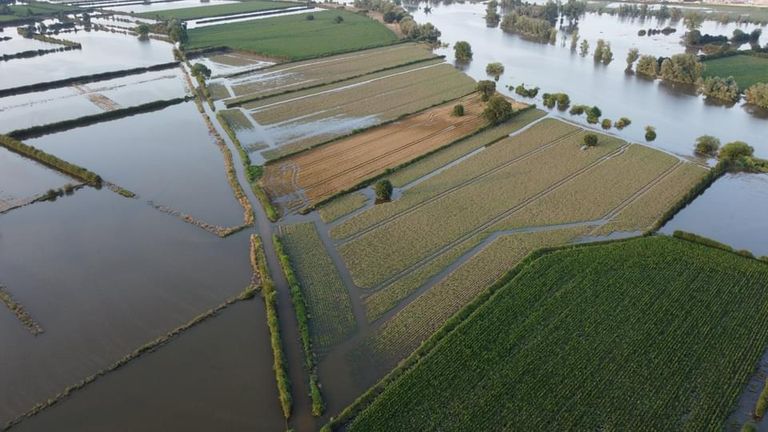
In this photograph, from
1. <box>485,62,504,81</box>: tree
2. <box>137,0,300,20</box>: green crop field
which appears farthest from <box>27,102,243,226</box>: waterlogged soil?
<box>137,0,300,20</box>: green crop field

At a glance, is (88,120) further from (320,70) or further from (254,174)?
(320,70)

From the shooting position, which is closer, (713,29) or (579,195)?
(579,195)

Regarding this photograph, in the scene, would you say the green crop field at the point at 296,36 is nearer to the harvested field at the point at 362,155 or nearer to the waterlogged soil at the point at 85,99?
the waterlogged soil at the point at 85,99

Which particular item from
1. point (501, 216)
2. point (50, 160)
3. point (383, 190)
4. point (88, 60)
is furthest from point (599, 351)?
point (88, 60)

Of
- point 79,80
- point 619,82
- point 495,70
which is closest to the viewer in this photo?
point 619,82

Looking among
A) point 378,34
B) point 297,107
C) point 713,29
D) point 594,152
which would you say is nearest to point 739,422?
point 594,152

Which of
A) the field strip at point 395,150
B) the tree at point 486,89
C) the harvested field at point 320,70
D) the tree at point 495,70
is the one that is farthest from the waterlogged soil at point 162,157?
the tree at point 495,70

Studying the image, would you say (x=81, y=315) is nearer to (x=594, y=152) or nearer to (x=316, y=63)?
(x=594, y=152)
